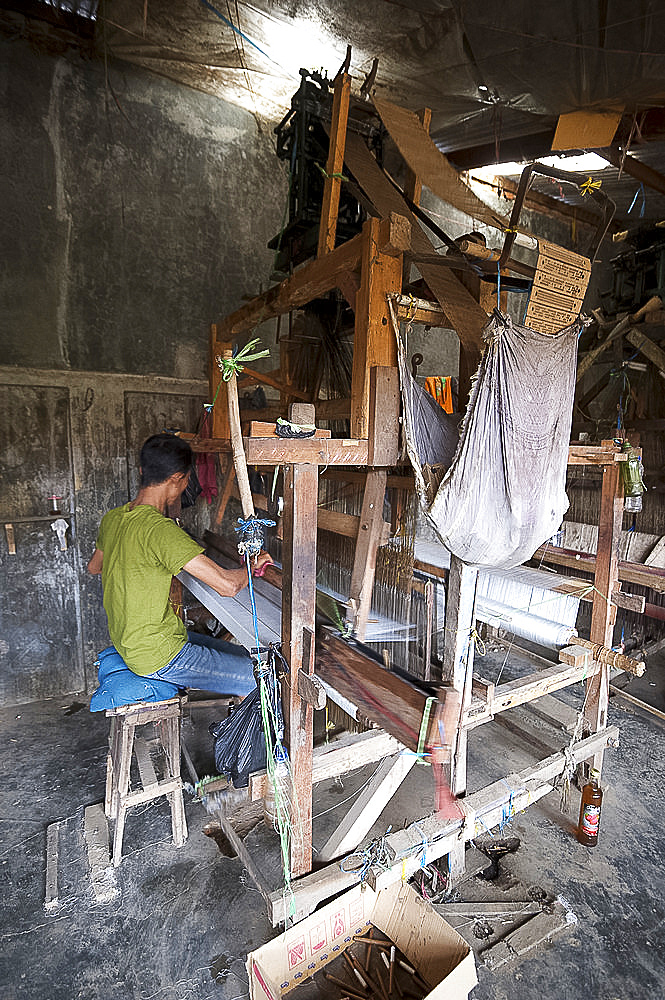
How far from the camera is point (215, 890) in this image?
2.57 m

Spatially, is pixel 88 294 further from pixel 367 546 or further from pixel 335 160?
pixel 367 546

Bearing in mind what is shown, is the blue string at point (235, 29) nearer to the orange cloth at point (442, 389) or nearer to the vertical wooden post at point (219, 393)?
the vertical wooden post at point (219, 393)

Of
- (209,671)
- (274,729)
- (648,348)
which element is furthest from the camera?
(648,348)

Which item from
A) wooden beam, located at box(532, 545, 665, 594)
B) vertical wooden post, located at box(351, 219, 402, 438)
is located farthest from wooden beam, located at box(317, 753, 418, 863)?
wooden beam, located at box(532, 545, 665, 594)

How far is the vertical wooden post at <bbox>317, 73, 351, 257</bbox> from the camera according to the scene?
8.60 feet

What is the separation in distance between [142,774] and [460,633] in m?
2.22

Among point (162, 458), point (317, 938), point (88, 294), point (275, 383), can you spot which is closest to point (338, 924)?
point (317, 938)

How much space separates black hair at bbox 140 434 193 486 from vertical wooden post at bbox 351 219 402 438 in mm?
1082

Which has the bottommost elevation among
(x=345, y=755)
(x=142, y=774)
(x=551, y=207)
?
(x=142, y=774)

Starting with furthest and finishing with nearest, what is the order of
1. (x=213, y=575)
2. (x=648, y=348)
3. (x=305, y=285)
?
1. (x=648, y=348)
2. (x=305, y=285)
3. (x=213, y=575)

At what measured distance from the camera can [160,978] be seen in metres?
2.14

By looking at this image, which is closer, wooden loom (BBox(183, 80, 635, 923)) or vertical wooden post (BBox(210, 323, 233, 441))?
wooden loom (BBox(183, 80, 635, 923))

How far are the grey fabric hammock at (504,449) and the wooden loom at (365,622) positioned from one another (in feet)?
0.50

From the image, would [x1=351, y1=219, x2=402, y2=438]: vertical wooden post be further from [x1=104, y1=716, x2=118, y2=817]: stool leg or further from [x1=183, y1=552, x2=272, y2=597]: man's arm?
[x1=104, y1=716, x2=118, y2=817]: stool leg
